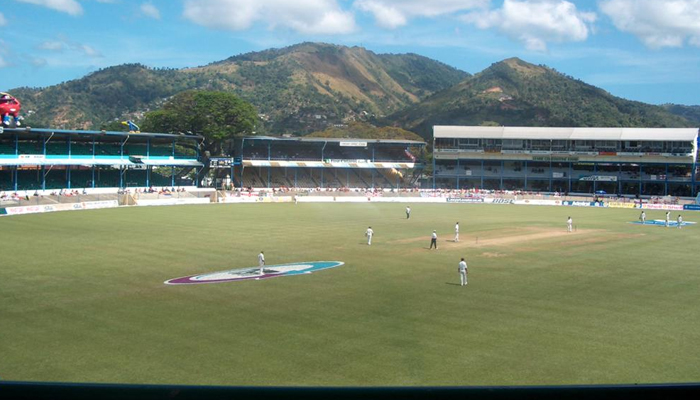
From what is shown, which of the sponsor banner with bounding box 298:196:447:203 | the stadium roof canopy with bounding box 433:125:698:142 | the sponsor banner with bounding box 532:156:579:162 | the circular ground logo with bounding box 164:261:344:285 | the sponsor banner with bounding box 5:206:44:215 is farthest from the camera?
the sponsor banner with bounding box 532:156:579:162

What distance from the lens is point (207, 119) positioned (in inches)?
4336

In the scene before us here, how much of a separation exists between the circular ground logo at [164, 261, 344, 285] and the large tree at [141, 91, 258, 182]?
79.3 m

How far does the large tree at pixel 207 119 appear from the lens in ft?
359

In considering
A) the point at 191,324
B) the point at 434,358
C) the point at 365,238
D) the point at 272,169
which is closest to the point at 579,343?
the point at 434,358

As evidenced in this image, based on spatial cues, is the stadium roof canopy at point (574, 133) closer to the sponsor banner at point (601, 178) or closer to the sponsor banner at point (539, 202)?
the sponsor banner at point (601, 178)

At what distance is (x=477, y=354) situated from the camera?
1566 centimetres

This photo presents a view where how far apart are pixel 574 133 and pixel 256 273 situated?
91282 millimetres

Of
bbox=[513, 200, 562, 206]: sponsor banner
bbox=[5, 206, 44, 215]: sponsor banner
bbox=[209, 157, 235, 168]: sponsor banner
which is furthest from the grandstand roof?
bbox=[513, 200, 562, 206]: sponsor banner

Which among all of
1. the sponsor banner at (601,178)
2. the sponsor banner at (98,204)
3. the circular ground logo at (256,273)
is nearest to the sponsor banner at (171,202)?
the sponsor banner at (98,204)

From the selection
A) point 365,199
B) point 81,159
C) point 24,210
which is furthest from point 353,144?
point 24,210

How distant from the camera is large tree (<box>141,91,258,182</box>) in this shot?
109312mm

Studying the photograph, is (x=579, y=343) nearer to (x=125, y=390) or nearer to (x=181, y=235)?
(x=125, y=390)

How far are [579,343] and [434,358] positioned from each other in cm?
460

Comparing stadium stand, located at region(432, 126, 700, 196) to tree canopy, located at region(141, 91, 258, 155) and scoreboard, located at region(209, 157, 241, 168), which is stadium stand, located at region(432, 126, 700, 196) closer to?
scoreboard, located at region(209, 157, 241, 168)
